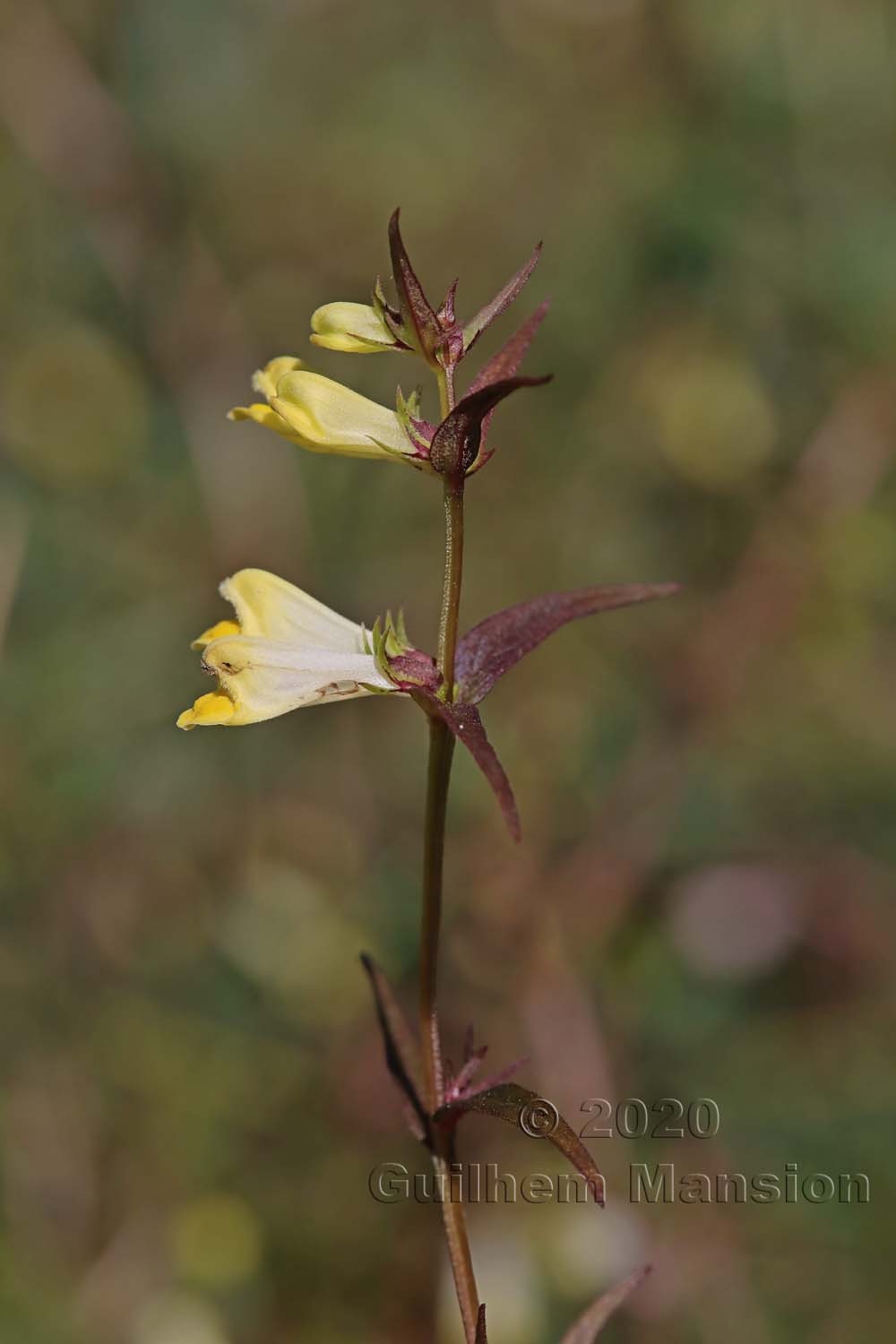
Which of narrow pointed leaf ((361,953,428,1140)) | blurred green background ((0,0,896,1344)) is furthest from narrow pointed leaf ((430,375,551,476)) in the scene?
blurred green background ((0,0,896,1344))

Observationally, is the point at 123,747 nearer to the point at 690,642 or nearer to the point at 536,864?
the point at 536,864

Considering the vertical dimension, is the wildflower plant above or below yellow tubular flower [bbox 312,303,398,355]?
below

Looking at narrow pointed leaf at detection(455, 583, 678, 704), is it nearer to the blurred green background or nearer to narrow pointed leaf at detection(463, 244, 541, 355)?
narrow pointed leaf at detection(463, 244, 541, 355)

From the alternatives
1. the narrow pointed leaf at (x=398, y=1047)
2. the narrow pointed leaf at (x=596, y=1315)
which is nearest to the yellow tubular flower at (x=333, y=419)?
the narrow pointed leaf at (x=398, y=1047)

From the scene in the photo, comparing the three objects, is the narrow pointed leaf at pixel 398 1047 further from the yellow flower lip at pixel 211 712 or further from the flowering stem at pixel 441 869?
the yellow flower lip at pixel 211 712

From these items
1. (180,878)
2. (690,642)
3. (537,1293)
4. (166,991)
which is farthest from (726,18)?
(537,1293)

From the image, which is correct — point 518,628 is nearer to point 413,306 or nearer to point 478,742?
point 478,742
